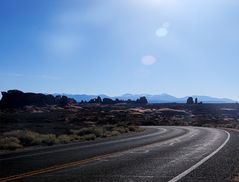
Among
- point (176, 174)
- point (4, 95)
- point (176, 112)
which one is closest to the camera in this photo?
point (176, 174)

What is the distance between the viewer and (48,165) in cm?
1623

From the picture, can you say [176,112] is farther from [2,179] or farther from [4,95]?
[2,179]

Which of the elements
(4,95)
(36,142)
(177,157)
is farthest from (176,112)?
(177,157)

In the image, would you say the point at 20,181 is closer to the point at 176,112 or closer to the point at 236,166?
the point at 236,166

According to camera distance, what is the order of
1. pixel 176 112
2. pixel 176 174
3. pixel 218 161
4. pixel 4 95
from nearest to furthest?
pixel 176 174, pixel 218 161, pixel 176 112, pixel 4 95

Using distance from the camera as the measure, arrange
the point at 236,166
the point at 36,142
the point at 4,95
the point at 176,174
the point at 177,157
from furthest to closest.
→ the point at 4,95 → the point at 36,142 → the point at 177,157 → the point at 236,166 → the point at 176,174

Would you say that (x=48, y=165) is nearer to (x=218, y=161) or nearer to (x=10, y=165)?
(x=10, y=165)

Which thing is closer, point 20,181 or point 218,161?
point 20,181

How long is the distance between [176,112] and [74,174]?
135025 mm

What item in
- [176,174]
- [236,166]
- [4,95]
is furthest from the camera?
[4,95]

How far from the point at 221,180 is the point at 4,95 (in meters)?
169

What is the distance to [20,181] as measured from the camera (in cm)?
1220

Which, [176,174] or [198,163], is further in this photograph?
[198,163]

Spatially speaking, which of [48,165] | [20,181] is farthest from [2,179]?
[48,165]
